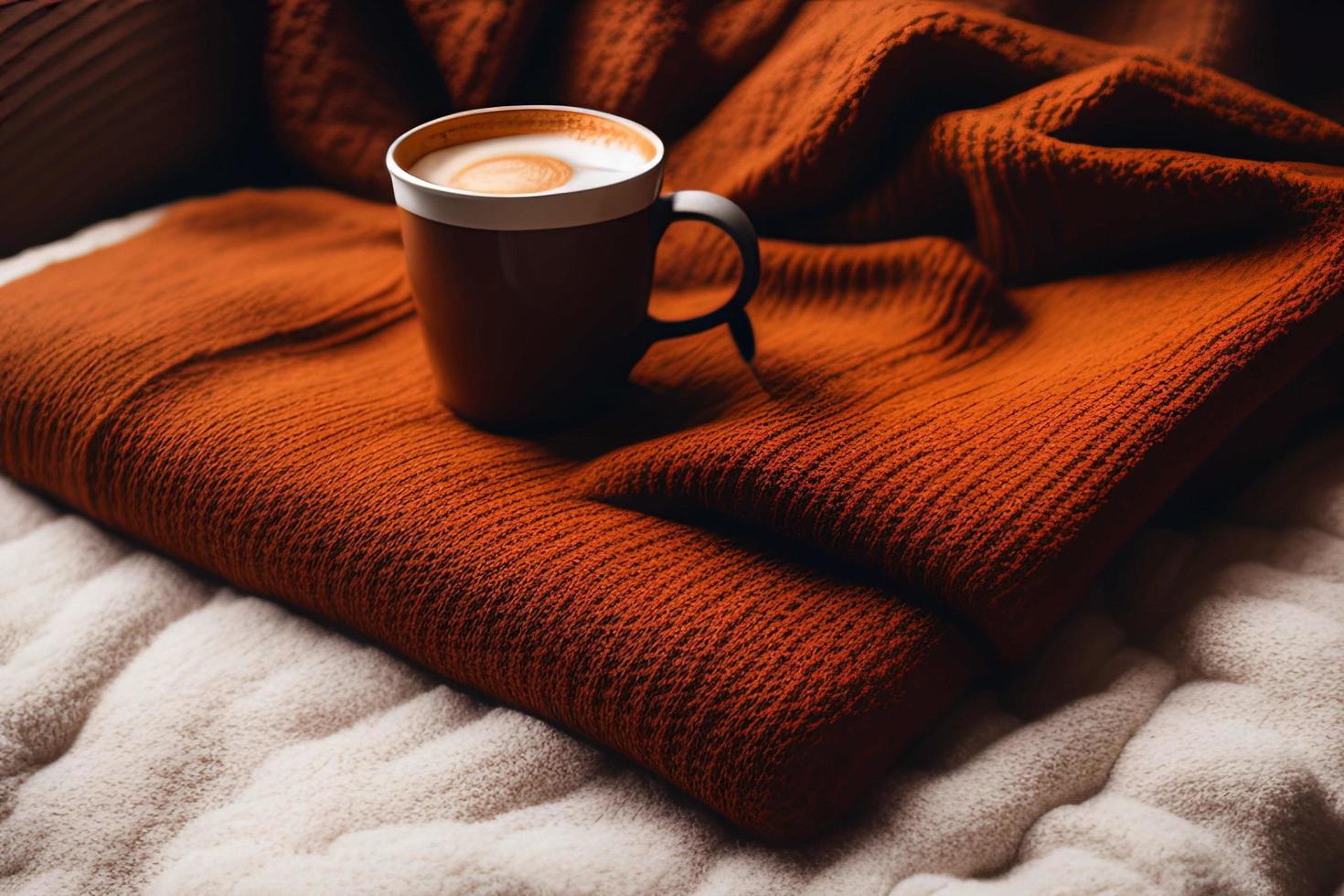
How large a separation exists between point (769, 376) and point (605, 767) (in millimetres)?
174

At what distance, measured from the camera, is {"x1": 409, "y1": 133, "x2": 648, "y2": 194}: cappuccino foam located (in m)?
0.39

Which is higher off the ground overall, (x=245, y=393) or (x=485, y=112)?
(x=485, y=112)

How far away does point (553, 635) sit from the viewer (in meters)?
0.34

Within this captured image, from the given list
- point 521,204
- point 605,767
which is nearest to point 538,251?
point 521,204

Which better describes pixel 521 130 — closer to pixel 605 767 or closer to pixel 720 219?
pixel 720 219

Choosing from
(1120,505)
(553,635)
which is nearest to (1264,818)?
(1120,505)

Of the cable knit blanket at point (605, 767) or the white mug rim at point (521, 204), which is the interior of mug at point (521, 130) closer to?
the white mug rim at point (521, 204)

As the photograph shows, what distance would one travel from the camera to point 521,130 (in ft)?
→ 1.43

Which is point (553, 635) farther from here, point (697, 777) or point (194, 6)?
point (194, 6)

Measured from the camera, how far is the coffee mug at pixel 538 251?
373 millimetres

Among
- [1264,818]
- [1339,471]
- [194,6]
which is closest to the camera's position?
[1264,818]

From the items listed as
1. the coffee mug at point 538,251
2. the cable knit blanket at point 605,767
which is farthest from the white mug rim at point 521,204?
the cable knit blanket at point 605,767

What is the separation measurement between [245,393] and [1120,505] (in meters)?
0.35

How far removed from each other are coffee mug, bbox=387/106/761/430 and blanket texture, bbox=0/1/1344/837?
0.08 feet
